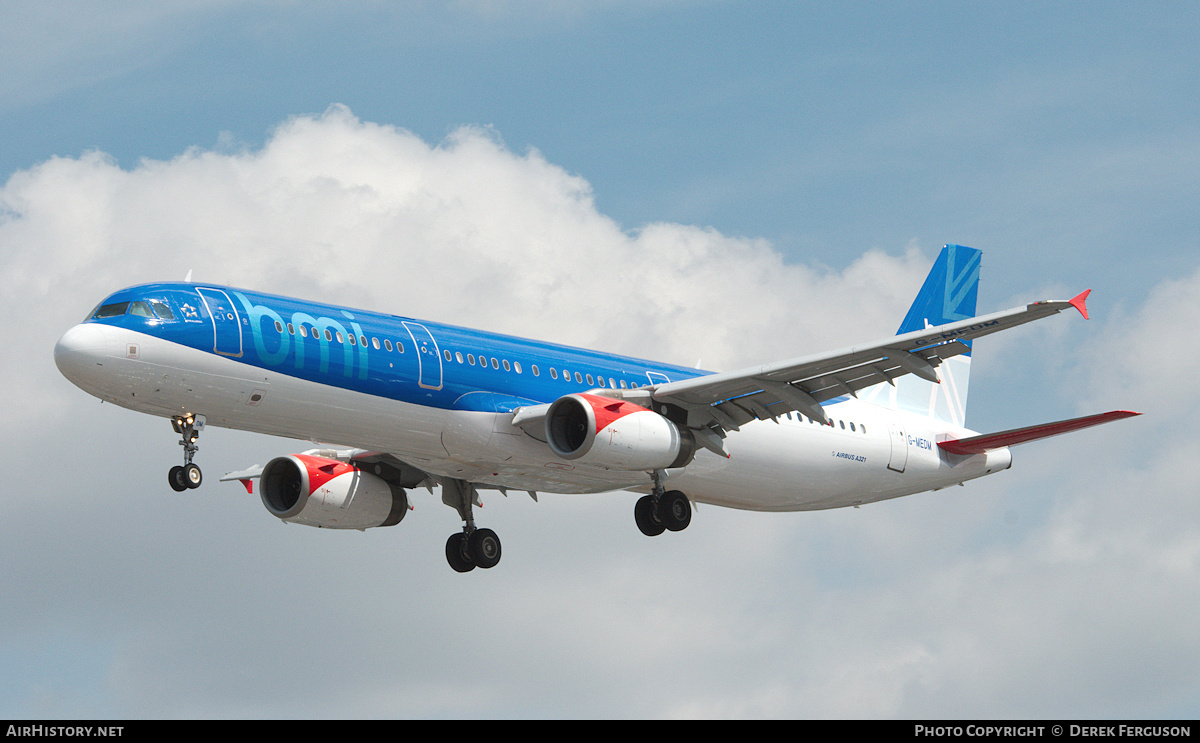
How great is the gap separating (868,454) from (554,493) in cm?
930

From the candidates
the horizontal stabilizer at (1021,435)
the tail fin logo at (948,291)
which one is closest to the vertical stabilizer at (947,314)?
the tail fin logo at (948,291)

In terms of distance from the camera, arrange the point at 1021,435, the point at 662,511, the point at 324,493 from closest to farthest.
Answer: the point at 662,511, the point at 324,493, the point at 1021,435

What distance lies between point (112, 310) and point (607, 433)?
10996mm

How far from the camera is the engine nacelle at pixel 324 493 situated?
39.6 meters

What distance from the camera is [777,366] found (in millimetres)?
34812

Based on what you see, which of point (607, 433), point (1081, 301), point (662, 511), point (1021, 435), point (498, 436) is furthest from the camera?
point (1021, 435)

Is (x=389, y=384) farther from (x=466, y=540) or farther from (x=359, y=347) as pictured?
(x=466, y=540)

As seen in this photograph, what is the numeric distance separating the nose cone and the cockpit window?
642 millimetres

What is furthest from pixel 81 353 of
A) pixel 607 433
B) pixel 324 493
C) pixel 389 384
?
pixel 607 433

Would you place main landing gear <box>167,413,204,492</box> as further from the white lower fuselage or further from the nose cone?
the nose cone

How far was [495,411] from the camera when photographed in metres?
34.7

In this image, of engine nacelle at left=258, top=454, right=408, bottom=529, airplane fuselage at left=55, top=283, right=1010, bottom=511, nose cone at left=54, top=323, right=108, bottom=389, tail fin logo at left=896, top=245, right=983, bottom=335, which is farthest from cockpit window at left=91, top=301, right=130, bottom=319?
tail fin logo at left=896, top=245, right=983, bottom=335

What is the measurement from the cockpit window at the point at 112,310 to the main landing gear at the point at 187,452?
251cm
